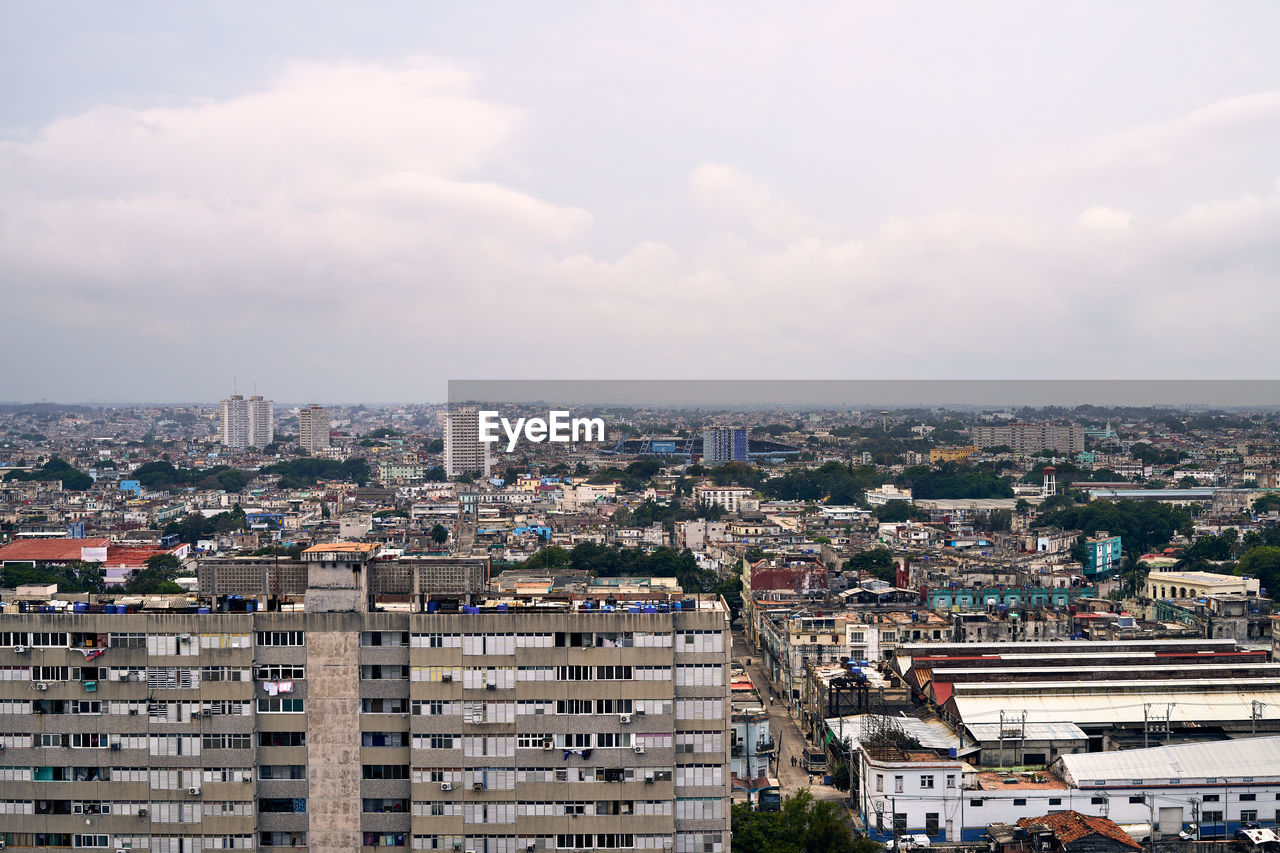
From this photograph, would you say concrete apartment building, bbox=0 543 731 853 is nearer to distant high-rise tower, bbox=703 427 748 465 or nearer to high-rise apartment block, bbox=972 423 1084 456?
distant high-rise tower, bbox=703 427 748 465

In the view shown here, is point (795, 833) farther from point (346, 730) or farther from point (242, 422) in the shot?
point (242, 422)

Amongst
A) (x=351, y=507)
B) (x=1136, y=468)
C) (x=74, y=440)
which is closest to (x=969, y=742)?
(x=351, y=507)

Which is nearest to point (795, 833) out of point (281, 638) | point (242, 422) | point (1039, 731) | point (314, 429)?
point (1039, 731)

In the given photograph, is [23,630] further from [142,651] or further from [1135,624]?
[1135,624]

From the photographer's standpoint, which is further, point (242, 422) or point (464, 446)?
point (242, 422)

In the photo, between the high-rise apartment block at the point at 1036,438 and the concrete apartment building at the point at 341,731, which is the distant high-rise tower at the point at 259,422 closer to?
the high-rise apartment block at the point at 1036,438

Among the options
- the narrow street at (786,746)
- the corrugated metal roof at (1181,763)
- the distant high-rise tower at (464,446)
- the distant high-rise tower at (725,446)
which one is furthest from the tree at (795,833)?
the distant high-rise tower at (725,446)
